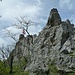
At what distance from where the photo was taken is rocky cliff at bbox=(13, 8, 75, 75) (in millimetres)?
42156

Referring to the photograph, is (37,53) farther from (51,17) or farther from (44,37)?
(51,17)

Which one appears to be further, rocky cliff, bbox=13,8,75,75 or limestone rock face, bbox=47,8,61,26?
limestone rock face, bbox=47,8,61,26

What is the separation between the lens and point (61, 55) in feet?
149

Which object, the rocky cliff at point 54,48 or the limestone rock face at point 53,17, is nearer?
the rocky cliff at point 54,48

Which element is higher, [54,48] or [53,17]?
[53,17]

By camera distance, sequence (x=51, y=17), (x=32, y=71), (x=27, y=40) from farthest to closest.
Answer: (x=27, y=40)
(x=51, y=17)
(x=32, y=71)

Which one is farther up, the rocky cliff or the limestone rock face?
the limestone rock face

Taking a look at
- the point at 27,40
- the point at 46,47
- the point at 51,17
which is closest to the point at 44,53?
the point at 46,47

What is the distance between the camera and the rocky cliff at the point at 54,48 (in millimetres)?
42156

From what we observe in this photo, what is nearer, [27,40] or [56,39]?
[56,39]

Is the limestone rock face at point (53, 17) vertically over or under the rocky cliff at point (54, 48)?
over

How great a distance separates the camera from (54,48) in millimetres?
52562

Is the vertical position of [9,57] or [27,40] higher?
[27,40]

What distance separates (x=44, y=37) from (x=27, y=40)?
64.0ft
